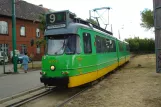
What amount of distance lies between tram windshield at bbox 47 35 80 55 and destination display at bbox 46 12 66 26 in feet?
2.30

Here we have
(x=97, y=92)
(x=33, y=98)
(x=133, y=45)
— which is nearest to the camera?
(x=33, y=98)

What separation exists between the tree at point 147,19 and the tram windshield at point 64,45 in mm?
37234

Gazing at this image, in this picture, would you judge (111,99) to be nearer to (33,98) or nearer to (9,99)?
(33,98)

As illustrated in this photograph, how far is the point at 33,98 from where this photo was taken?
10555 millimetres

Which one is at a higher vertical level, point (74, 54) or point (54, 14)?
point (54, 14)

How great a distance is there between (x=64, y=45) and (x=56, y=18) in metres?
1.41

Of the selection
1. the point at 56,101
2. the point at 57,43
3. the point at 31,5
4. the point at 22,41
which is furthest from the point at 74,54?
the point at 31,5

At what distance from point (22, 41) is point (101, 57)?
31.3m

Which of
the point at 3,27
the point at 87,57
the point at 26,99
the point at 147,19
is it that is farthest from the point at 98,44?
the point at 147,19

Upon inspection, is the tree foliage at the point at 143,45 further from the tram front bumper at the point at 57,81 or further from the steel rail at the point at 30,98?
the tram front bumper at the point at 57,81

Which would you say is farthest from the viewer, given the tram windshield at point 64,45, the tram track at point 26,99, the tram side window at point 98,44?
the tram side window at point 98,44

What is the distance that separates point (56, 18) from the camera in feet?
38.0

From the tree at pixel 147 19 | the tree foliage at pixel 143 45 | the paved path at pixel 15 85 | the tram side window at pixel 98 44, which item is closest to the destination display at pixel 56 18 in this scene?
the tram side window at pixel 98 44

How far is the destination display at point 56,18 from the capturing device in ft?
37.3
